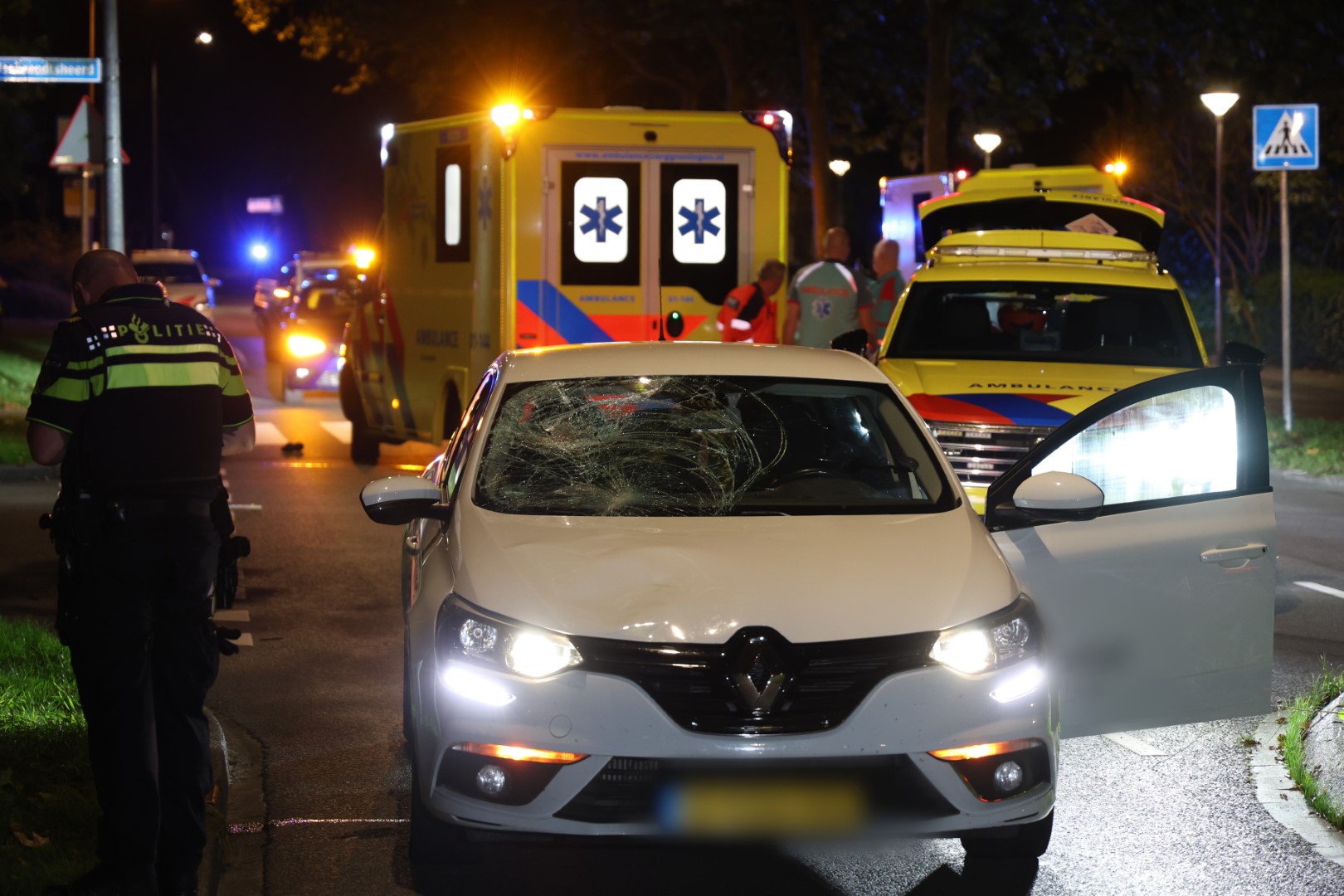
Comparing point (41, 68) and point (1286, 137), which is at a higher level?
point (41, 68)

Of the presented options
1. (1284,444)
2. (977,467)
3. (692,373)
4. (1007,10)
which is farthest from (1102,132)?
(692,373)

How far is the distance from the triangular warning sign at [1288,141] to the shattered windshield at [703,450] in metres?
11.8

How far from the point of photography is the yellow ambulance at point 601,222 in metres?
13.6

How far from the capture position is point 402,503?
19.2 feet

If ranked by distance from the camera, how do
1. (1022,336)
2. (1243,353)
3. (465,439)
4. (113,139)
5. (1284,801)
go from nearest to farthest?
1. (1284,801)
2. (465,439)
3. (1243,353)
4. (1022,336)
5. (113,139)

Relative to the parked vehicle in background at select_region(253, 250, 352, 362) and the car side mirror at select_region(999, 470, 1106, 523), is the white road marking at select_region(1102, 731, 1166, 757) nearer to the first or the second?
the car side mirror at select_region(999, 470, 1106, 523)

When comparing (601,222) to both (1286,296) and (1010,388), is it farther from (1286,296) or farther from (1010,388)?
(1286,296)

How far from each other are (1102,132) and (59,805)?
4040cm

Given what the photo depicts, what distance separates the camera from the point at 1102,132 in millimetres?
43719

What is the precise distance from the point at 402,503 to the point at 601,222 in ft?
26.5

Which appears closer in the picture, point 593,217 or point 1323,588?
point 1323,588

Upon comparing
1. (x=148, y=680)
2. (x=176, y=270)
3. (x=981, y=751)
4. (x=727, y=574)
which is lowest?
(x=981, y=751)

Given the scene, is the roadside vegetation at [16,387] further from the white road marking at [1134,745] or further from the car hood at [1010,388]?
the white road marking at [1134,745]

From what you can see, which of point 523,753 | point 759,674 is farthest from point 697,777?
point 523,753
